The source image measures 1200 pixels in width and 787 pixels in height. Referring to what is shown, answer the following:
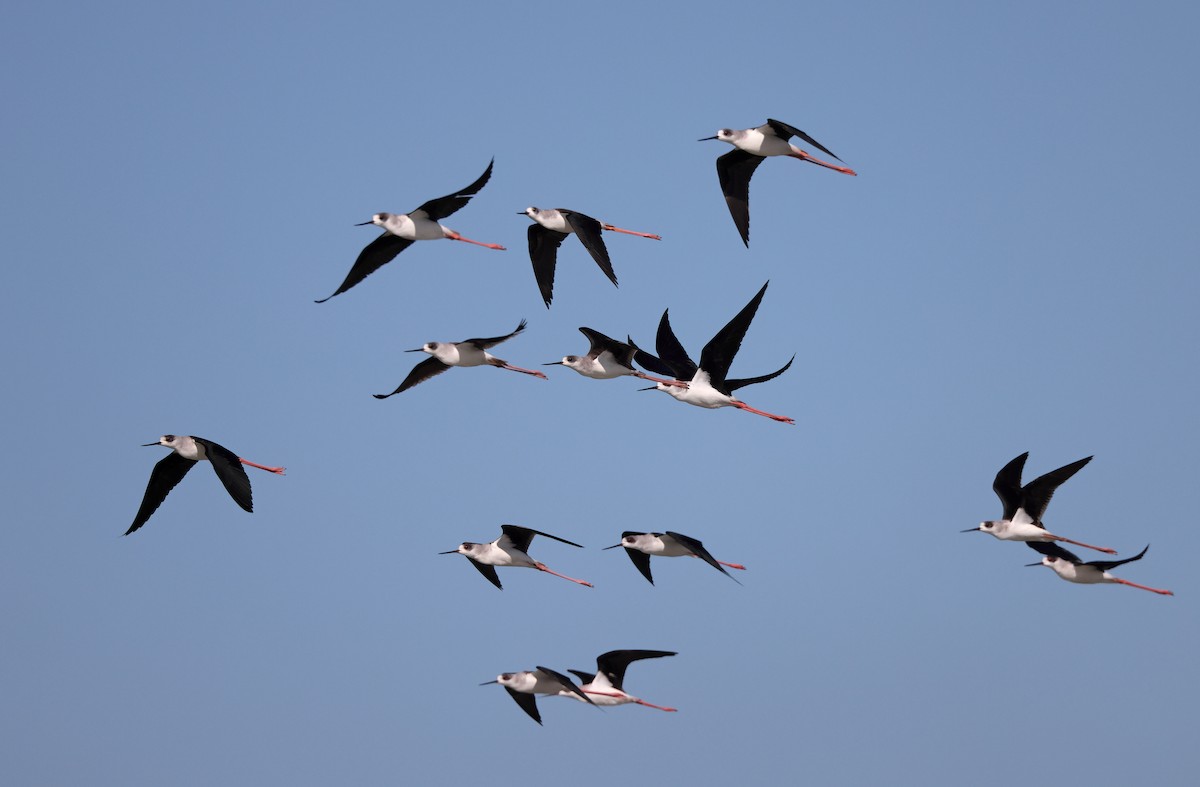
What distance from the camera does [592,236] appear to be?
1716 cm

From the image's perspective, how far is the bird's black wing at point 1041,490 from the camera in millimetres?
17406

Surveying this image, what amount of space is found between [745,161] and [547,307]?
3.09 meters

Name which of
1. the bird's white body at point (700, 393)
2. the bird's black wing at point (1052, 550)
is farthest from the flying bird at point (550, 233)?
the bird's black wing at point (1052, 550)

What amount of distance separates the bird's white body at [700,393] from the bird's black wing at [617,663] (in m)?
3.14

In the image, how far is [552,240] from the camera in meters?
18.4

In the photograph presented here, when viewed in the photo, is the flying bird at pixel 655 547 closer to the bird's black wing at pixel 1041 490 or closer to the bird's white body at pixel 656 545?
the bird's white body at pixel 656 545

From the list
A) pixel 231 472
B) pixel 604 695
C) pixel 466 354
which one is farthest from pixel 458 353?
pixel 604 695

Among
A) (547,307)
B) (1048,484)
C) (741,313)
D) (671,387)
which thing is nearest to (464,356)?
(547,307)

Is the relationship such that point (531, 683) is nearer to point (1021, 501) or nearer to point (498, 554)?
point (498, 554)

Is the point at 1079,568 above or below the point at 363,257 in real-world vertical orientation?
below

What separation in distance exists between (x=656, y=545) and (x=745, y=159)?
195 inches

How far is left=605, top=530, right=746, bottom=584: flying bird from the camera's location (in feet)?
56.1

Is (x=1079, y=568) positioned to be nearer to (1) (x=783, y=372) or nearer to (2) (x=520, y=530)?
(1) (x=783, y=372)

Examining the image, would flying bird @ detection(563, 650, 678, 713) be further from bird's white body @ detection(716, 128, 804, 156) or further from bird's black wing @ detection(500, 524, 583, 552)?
bird's white body @ detection(716, 128, 804, 156)
